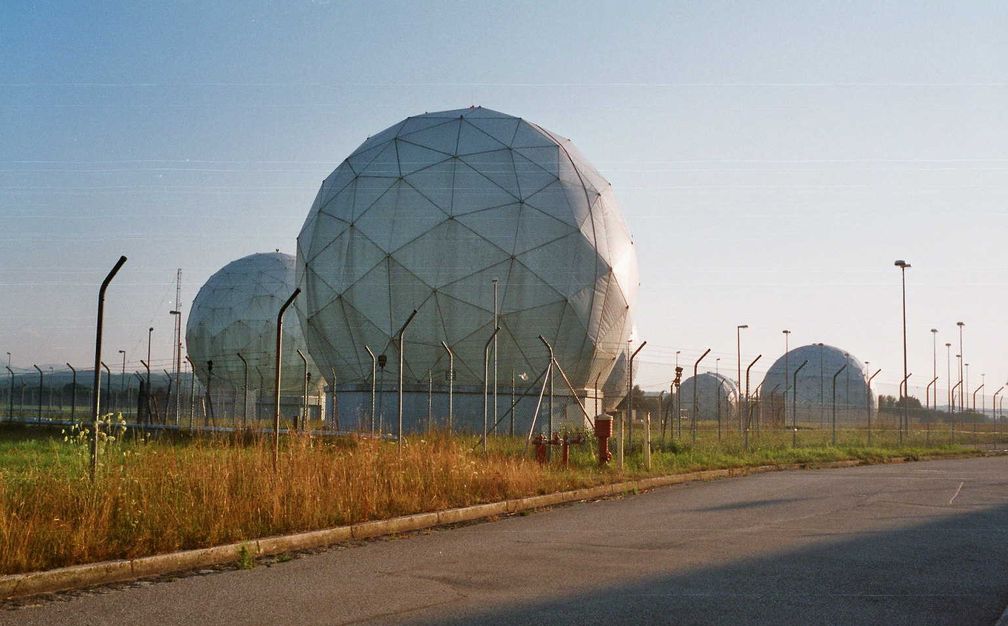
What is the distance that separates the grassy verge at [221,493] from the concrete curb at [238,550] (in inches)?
8.1

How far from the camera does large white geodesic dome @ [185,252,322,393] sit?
5234cm

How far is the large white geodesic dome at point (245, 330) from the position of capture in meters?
52.3

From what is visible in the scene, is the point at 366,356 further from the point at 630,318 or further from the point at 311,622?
the point at 311,622

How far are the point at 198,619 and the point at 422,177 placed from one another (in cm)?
2475

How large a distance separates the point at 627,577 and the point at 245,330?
4755cm

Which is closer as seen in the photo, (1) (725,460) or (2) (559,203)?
(1) (725,460)

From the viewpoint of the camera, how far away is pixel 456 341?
28.7 m

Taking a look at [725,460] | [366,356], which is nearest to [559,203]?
[366,356]

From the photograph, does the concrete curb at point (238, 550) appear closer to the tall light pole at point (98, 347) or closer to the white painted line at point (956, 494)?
the tall light pole at point (98, 347)

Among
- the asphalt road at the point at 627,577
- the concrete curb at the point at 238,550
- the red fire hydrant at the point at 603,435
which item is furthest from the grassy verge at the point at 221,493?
the red fire hydrant at the point at 603,435

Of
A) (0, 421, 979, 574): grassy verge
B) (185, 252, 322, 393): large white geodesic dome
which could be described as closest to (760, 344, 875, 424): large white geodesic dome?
(185, 252, 322, 393): large white geodesic dome

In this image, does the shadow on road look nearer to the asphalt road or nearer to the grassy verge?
the asphalt road

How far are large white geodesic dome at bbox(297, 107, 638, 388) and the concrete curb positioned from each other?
48.9 ft

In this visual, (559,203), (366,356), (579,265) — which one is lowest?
(366,356)
